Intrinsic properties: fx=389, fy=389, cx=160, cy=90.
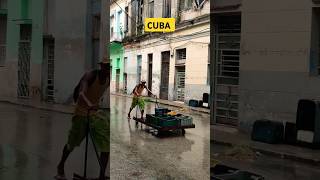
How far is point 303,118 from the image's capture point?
67 centimetres

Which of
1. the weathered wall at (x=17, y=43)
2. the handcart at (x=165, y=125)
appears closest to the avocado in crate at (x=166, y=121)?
the handcart at (x=165, y=125)

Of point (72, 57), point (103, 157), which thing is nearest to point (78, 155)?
point (103, 157)

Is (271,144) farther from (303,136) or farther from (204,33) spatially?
(204,33)

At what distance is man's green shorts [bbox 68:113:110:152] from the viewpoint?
0.69 metres

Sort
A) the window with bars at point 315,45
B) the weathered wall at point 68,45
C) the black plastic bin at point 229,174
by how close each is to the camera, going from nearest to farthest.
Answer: the window with bars at point 315,45 → the weathered wall at point 68,45 → the black plastic bin at point 229,174

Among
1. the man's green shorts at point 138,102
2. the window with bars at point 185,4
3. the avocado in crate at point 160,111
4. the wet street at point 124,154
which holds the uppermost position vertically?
the window with bars at point 185,4

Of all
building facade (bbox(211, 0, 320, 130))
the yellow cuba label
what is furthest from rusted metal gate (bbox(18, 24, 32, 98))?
building facade (bbox(211, 0, 320, 130))

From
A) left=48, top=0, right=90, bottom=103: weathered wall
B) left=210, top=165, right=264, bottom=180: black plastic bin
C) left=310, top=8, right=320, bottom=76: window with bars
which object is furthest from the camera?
left=210, top=165, right=264, bottom=180: black plastic bin

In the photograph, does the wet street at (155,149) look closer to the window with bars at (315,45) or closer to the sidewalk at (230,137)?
the sidewalk at (230,137)

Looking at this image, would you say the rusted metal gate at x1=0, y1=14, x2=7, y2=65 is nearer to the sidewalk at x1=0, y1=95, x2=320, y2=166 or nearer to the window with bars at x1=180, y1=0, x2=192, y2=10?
the sidewalk at x1=0, y1=95, x2=320, y2=166

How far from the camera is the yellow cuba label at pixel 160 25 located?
653 mm

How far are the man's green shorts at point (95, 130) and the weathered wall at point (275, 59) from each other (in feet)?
0.80

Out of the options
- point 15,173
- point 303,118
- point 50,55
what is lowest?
point 15,173

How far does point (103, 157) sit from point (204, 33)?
0.29 meters
